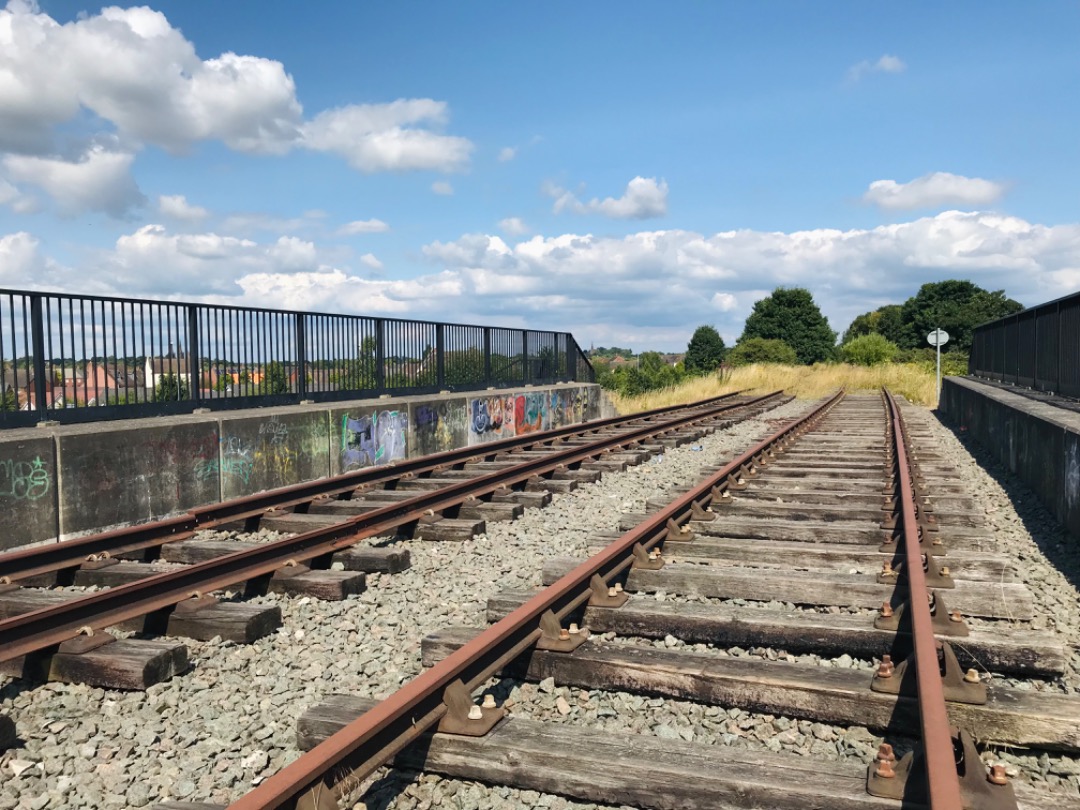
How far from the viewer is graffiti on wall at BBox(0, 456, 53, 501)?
7555mm

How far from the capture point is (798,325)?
9488 cm

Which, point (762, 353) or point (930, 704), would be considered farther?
point (762, 353)

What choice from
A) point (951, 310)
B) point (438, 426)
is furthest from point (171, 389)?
point (951, 310)

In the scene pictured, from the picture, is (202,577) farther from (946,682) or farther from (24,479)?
(946,682)

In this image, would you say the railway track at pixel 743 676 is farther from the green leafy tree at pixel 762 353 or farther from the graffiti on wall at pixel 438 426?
the green leafy tree at pixel 762 353

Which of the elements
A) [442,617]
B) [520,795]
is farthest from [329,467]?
[520,795]

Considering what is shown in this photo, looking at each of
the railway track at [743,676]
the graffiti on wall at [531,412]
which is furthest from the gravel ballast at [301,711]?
the graffiti on wall at [531,412]

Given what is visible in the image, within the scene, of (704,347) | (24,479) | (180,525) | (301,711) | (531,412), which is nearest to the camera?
(301,711)

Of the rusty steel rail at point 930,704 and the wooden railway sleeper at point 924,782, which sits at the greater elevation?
the rusty steel rail at point 930,704

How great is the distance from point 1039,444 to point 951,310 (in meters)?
92.0

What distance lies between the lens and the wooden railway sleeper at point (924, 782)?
8.75 feet

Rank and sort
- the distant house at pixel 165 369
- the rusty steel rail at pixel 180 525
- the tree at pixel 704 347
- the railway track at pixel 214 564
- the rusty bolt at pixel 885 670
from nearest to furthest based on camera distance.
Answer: the rusty bolt at pixel 885 670
the railway track at pixel 214 564
the rusty steel rail at pixel 180 525
the distant house at pixel 165 369
the tree at pixel 704 347

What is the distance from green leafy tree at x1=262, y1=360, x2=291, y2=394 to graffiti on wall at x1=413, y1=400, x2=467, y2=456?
2.32 m

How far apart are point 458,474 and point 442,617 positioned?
547 cm
